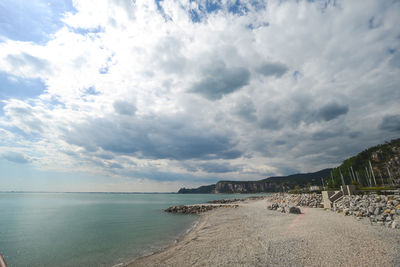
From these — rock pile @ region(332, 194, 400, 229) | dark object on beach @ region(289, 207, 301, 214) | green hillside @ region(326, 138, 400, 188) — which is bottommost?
dark object on beach @ region(289, 207, 301, 214)

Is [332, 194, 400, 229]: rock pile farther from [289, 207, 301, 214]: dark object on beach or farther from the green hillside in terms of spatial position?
the green hillside

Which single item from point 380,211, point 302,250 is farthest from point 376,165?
point 302,250

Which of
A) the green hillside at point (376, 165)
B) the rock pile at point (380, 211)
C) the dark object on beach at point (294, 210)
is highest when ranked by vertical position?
the green hillside at point (376, 165)

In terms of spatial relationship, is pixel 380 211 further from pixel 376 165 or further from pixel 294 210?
pixel 376 165

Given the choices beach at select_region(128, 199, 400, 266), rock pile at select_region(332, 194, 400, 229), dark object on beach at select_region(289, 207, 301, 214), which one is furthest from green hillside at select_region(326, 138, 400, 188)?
beach at select_region(128, 199, 400, 266)

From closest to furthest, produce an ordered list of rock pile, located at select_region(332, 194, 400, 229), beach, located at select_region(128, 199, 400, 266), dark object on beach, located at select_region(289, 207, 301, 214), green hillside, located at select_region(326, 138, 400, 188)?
beach, located at select_region(128, 199, 400, 266), rock pile, located at select_region(332, 194, 400, 229), dark object on beach, located at select_region(289, 207, 301, 214), green hillside, located at select_region(326, 138, 400, 188)

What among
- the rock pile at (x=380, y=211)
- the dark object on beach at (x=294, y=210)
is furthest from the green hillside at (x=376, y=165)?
the rock pile at (x=380, y=211)

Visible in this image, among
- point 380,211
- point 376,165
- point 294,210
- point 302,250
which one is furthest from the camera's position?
point 376,165

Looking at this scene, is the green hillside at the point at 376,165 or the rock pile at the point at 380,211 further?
the green hillside at the point at 376,165

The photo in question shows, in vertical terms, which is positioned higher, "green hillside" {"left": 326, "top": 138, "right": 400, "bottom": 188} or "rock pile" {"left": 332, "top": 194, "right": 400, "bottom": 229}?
"green hillside" {"left": 326, "top": 138, "right": 400, "bottom": 188}

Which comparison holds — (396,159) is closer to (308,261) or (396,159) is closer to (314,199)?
(314,199)

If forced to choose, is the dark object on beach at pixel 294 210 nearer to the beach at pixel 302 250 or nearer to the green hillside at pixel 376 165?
the beach at pixel 302 250

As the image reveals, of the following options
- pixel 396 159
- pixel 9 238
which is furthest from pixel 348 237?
pixel 396 159

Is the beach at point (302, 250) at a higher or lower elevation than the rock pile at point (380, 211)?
lower
